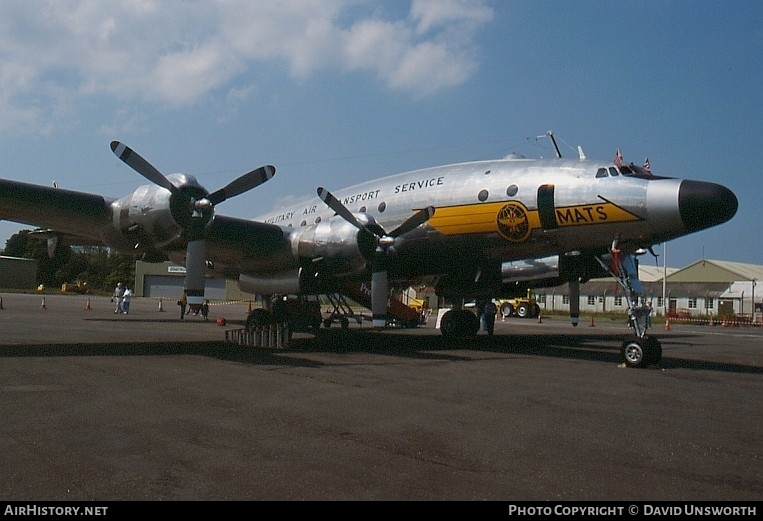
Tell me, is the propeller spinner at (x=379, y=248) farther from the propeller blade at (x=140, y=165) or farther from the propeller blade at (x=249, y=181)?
the propeller blade at (x=140, y=165)

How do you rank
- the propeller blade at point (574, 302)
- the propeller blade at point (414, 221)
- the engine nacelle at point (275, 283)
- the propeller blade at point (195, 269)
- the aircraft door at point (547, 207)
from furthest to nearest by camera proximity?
1. the propeller blade at point (574, 302)
2. the engine nacelle at point (275, 283)
3. the propeller blade at point (414, 221)
4. the aircraft door at point (547, 207)
5. the propeller blade at point (195, 269)

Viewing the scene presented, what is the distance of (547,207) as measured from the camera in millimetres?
13133

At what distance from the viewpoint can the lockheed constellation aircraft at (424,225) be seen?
40.2ft

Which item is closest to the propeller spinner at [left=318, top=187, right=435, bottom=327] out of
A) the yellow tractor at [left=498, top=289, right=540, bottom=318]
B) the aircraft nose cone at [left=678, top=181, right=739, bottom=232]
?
the aircraft nose cone at [left=678, top=181, right=739, bottom=232]

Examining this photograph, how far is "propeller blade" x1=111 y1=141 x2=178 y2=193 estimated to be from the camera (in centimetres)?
1246

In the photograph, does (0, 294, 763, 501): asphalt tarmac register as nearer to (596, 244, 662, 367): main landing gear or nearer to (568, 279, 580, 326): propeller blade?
(596, 244, 662, 367): main landing gear

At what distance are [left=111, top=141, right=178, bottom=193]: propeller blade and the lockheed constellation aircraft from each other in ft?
0.09

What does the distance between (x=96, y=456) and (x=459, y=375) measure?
21.6 ft

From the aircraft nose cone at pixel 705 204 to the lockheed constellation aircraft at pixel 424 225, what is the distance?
19 mm

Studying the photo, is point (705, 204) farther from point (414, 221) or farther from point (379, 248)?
point (379, 248)

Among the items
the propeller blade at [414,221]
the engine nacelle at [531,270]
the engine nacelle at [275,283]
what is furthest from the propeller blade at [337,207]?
the engine nacelle at [531,270]

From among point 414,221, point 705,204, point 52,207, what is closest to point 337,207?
point 414,221

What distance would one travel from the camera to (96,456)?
5234mm

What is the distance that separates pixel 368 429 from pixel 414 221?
28.0 ft
